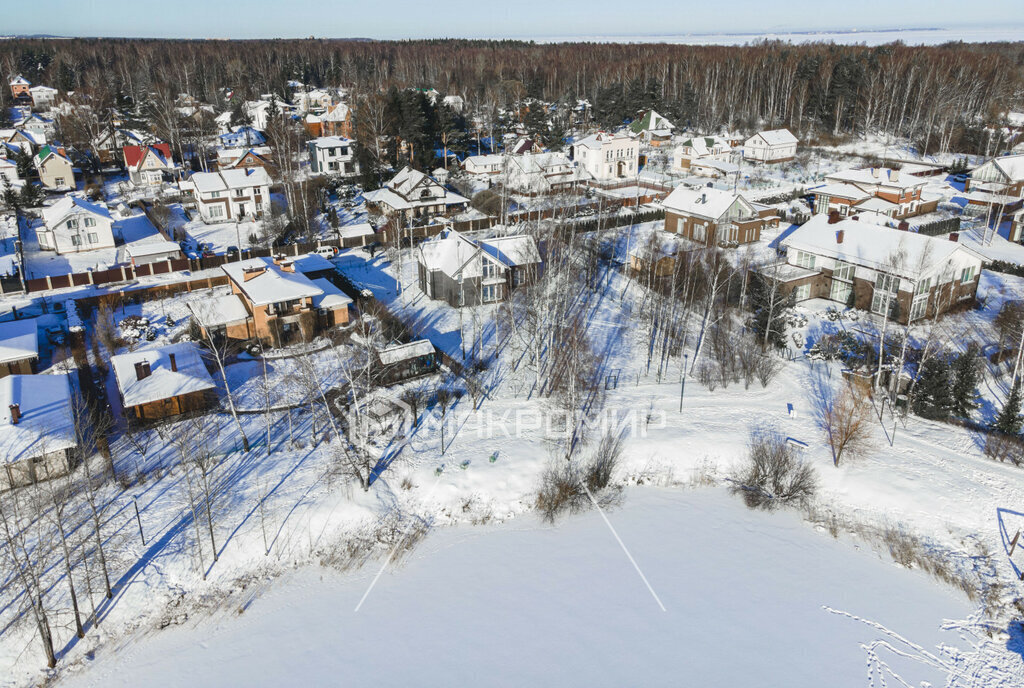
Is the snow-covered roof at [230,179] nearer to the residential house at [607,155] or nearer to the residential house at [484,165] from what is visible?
the residential house at [484,165]

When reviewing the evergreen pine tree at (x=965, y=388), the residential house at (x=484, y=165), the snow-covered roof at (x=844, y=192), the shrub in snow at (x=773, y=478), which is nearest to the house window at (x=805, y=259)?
the evergreen pine tree at (x=965, y=388)

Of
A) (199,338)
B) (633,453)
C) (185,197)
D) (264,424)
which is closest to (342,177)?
(185,197)

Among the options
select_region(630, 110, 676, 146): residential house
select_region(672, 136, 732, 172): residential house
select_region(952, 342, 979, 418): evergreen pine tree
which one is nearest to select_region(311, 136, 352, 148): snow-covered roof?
select_region(630, 110, 676, 146): residential house

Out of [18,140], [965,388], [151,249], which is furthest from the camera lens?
[18,140]

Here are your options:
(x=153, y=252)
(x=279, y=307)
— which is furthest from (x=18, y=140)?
(x=279, y=307)

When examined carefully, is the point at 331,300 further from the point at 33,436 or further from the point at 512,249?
the point at 33,436

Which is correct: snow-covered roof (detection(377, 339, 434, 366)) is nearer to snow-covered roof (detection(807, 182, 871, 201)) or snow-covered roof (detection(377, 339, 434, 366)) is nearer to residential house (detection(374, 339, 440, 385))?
residential house (detection(374, 339, 440, 385))
